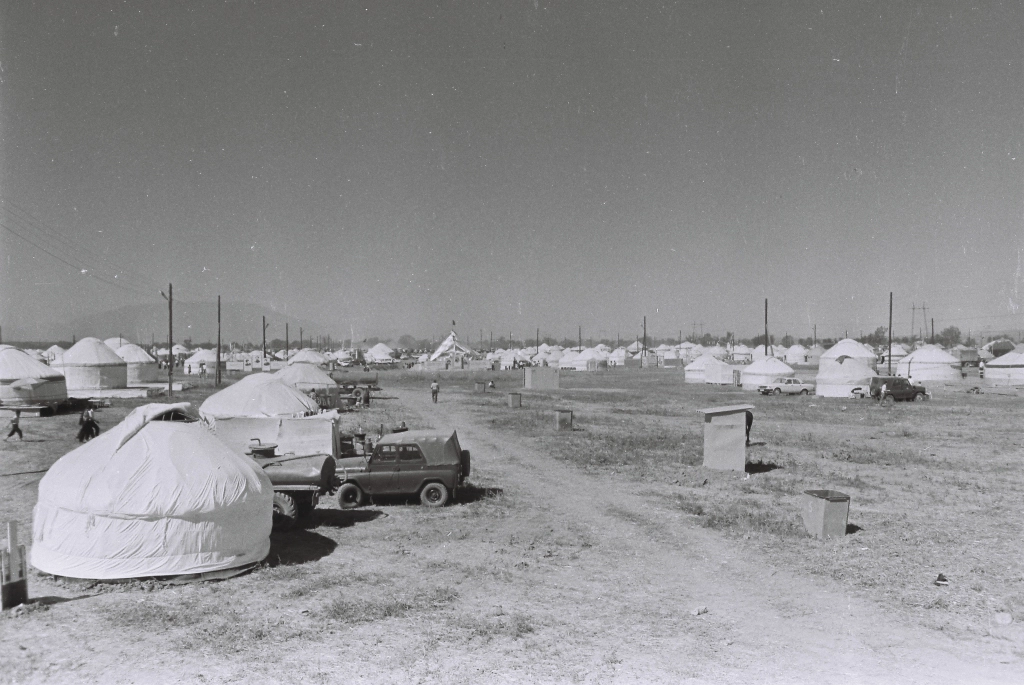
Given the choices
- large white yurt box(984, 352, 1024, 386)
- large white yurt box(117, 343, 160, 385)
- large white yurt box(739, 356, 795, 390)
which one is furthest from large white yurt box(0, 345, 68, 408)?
large white yurt box(984, 352, 1024, 386)

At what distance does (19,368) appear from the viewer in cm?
3553

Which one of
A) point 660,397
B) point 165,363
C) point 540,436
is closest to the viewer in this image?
point 540,436

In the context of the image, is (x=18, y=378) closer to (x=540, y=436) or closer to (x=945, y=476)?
(x=540, y=436)

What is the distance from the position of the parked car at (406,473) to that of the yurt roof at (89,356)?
3926 centimetres

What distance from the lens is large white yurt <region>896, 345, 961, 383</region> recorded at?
59.7m

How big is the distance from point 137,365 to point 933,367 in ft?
222

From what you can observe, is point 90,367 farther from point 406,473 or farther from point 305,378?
point 406,473

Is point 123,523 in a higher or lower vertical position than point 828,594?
higher

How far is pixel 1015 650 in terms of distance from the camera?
7.40 meters

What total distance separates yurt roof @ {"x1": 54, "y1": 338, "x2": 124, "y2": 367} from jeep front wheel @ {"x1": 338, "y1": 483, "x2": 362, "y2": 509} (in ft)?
129

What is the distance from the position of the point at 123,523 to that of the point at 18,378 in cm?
3224

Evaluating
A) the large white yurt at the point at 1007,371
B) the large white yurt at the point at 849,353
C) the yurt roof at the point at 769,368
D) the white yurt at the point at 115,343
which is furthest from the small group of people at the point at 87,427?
the large white yurt at the point at 849,353

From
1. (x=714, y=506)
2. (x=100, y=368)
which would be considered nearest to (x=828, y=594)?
(x=714, y=506)

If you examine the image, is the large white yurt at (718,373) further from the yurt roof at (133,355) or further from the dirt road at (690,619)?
the yurt roof at (133,355)
